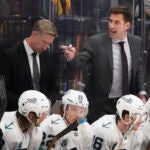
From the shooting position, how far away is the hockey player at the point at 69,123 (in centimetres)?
677

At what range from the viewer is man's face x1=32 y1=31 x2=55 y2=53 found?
6.84 m

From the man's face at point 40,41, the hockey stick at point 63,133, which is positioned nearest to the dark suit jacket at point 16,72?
the man's face at point 40,41

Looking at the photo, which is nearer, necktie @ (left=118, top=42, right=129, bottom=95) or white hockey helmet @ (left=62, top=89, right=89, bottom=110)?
white hockey helmet @ (left=62, top=89, right=89, bottom=110)

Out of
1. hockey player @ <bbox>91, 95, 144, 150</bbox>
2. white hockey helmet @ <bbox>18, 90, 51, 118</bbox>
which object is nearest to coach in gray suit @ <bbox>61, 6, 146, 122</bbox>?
hockey player @ <bbox>91, 95, 144, 150</bbox>

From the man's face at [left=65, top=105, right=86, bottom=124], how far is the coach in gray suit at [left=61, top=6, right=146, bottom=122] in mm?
572

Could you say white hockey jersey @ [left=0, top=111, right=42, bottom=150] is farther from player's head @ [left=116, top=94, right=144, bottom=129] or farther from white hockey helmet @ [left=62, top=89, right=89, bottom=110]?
player's head @ [left=116, top=94, right=144, bottom=129]

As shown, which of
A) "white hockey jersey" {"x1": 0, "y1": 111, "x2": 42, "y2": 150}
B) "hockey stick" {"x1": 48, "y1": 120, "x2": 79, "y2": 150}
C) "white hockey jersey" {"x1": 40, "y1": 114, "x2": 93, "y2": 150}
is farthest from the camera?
"white hockey jersey" {"x1": 40, "y1": 114, "x2": 93, "y2": 150}

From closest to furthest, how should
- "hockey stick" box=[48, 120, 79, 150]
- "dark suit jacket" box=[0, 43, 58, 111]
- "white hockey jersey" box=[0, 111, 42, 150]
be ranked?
1. "hockey stick" box=[48, 120, 79, 150]
2. "white hockey jersey" box=[0, 111, 42, 150]
3. "dark suit jacket" box=[0, 43, 58, 111]

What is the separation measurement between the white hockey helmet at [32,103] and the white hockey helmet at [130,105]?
69 centimetres

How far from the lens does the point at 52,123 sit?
268 inches

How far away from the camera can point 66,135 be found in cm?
680

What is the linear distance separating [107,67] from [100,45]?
0.21 metres

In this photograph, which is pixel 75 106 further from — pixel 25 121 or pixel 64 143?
pixel 25 121

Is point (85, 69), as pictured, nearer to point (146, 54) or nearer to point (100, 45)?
point (100, 45)
